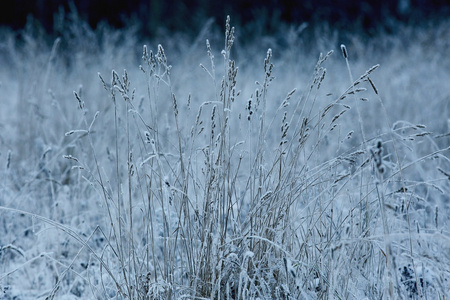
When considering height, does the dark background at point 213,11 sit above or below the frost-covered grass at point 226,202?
above

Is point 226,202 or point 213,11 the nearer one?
point 226,202

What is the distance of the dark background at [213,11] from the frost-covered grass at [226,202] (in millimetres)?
7096

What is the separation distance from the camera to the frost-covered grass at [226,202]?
1.35 meters

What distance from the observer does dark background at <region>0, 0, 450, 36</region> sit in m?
11.1

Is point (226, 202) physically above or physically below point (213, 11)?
below

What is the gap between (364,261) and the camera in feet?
5.07

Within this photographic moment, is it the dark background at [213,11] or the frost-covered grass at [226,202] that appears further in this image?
the dark background at [213,11]

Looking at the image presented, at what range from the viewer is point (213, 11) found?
493 inches

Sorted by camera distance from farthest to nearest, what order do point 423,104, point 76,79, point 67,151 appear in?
point 76,79
point 423,104
point 67,151

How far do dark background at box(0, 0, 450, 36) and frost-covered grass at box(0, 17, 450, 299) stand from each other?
7.10 m

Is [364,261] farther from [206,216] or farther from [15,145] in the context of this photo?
[15,145]

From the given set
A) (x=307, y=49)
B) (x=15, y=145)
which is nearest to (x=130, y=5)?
(x=307, y=49)

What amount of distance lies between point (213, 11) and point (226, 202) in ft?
38.4

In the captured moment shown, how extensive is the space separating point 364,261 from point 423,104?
296 centimetres
